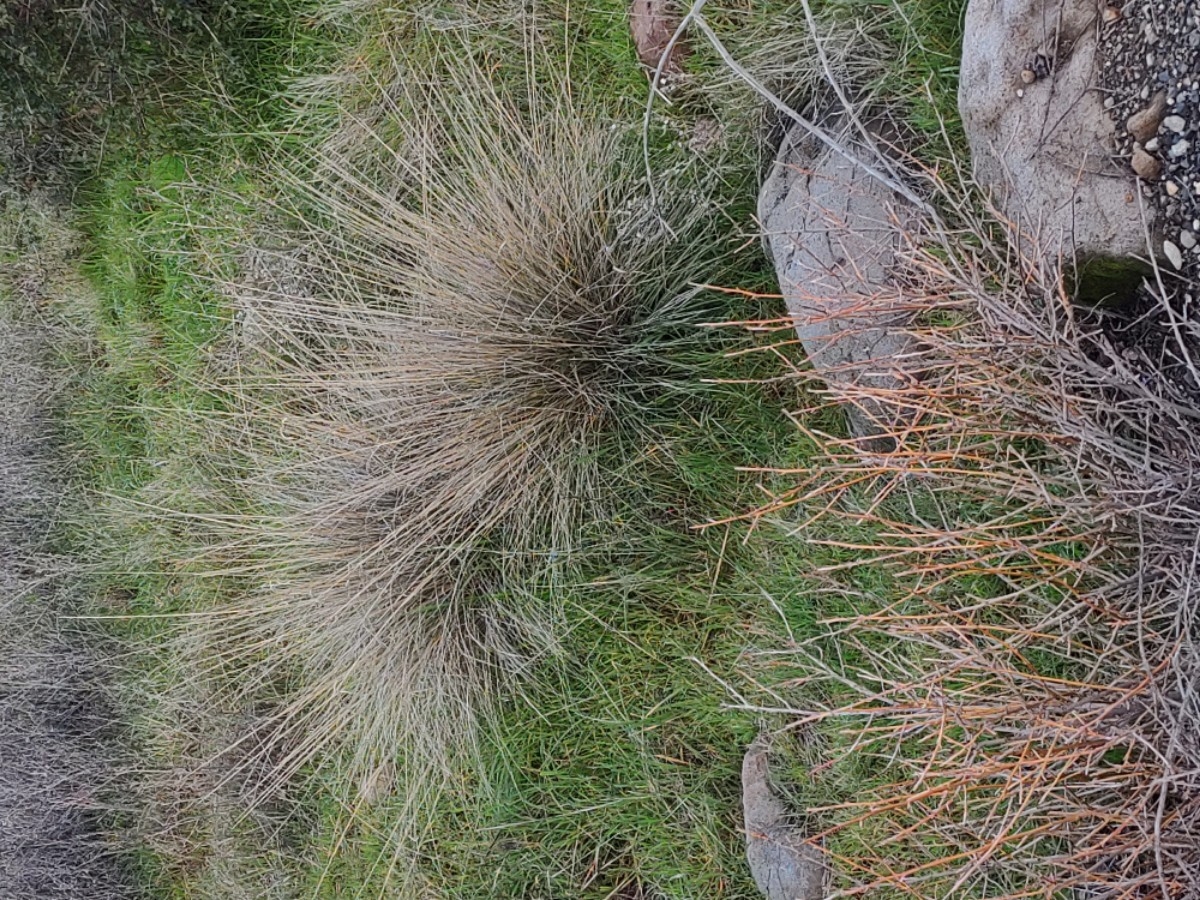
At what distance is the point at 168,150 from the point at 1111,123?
259cm

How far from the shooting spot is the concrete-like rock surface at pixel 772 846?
6.26 ft

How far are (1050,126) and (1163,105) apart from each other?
16cm

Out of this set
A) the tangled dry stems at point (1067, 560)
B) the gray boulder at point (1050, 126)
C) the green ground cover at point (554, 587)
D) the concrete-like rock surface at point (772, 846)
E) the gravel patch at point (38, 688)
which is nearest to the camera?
the tangled dry stems at point (1067, 560)

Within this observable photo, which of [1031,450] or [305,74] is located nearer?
[1031,450]

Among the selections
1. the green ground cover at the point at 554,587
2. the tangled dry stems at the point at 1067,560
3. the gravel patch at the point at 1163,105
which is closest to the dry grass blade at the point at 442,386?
the green ground cover at the point at 554,587

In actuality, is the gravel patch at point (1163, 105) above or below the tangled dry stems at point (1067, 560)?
above

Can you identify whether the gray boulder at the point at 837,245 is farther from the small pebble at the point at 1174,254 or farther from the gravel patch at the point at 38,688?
the gravel patch at the point at 38,688

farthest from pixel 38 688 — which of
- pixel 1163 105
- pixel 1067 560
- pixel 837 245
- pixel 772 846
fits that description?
pixel 1163 105

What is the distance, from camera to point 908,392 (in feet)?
4.42

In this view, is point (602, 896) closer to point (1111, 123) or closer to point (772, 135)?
point (772, 135)

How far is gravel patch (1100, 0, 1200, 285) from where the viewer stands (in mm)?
1233

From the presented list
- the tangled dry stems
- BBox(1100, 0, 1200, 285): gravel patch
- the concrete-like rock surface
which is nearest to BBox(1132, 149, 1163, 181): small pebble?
BBox(1100, 0, 1200, 285): gravel patch

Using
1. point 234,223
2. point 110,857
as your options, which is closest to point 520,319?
point 234,223

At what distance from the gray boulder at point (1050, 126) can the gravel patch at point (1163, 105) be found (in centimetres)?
2
